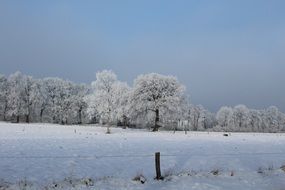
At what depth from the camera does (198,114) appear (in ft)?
608

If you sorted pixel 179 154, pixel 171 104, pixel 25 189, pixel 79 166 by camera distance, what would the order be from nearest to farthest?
pixel 25 189 → pixel 79 166 → pixel 179 154 → pixel 171 104

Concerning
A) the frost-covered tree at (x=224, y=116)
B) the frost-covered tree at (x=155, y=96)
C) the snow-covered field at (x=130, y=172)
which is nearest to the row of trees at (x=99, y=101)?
the frost-covered tree at (x=155, y=96)

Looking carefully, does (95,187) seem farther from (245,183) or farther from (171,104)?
(171,104)

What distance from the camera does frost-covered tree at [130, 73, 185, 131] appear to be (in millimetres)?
79125

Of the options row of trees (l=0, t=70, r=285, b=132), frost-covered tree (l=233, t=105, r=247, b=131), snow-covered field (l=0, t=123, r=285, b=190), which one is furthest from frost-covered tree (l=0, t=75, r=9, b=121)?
frost-covered tree (l=233, t=105, r=247, b=131)

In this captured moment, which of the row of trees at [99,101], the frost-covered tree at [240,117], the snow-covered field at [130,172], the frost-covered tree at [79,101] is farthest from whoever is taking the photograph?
the frost-covered tree at [240,117]

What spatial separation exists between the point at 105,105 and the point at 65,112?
4242 cm

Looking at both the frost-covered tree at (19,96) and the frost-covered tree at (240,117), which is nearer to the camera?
the frost-covered tree at (19,96)

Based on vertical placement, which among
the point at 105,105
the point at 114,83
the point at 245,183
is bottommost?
the point at 245,183

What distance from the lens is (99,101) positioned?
70.6 metres

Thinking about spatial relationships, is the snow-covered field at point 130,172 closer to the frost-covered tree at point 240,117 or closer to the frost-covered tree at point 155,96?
the frost-covered tree at point 155,96

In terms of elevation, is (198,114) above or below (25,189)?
above

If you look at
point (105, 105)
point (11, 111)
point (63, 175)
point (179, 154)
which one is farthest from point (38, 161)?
point (11, 111)

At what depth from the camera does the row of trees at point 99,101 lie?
236 feet
